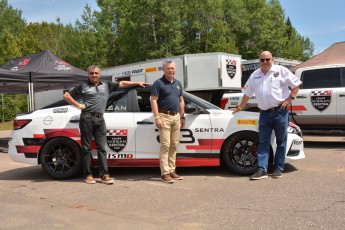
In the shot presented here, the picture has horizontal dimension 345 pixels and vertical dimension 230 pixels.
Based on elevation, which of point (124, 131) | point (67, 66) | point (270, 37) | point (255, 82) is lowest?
point (124, 131)

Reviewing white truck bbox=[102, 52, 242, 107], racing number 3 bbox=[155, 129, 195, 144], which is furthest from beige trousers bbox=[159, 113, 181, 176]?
white truck bbox=[102, 52, 242, 107]

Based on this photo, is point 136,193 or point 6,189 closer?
point 136,193

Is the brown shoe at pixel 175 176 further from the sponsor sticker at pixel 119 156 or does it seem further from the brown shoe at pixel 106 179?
A: the brown shoe at pixel 106 179

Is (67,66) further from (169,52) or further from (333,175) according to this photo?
(169,52)

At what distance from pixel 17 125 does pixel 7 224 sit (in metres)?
2.71

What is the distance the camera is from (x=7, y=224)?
4320mm

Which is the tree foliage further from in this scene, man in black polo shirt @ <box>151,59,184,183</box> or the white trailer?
man in black polo shirt @ <box>151,59,184,183</box>

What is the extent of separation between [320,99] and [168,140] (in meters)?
5.13

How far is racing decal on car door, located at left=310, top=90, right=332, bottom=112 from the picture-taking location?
9516 millimetres

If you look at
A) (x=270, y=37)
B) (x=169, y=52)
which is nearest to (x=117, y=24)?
(x=169, y=52)

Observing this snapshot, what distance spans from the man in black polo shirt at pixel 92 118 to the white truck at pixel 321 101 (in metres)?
5.57

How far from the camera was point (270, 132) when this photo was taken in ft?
20.1

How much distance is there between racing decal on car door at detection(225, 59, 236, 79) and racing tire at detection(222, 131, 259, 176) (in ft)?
29.2

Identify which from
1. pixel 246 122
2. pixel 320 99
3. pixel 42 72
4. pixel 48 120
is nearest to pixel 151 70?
pixel 42 72
